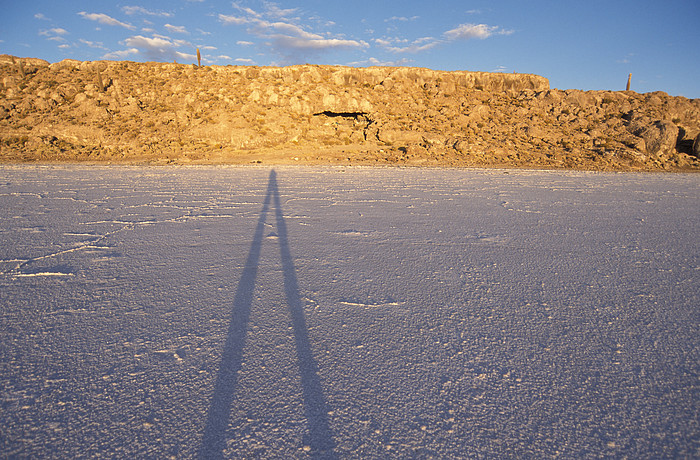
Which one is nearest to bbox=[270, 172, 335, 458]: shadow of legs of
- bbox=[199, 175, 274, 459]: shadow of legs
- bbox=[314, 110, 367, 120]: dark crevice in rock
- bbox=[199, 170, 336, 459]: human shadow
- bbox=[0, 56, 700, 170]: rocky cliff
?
bbox=[199, 170, 336, 459]: human shadow

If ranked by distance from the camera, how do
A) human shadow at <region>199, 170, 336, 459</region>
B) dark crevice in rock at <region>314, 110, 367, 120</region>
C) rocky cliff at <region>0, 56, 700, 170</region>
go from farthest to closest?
dark crevice in rock at <region>314, 110, 367, 120</region>
rocky cliff at <region>0, 56, 700, 170</region>
human shadow at <region>199, 170, 336, 459</region>

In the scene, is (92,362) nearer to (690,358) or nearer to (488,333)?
(488,333)

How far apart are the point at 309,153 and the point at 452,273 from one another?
1565 centimetres

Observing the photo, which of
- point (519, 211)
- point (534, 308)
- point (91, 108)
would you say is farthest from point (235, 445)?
point (91, 108)

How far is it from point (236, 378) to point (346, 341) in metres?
0.60

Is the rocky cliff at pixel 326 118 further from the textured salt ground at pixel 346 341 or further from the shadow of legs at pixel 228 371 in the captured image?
the shadow of legs at pixel 228 371

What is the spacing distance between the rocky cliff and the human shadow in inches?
532

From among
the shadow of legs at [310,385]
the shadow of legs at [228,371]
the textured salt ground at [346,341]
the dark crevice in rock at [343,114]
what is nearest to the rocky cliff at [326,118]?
the dark crevice in rock at [343,114]

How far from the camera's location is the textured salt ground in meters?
1.36

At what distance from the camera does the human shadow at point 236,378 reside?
1319mm

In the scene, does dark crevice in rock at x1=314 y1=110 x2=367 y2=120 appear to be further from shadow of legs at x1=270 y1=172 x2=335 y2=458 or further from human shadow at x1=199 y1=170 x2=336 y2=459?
shadow of legs at x1=270 y1=172 x2=335 y2=458

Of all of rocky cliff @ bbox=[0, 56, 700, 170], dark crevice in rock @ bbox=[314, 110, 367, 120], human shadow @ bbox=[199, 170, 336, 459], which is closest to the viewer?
human shadow @ bbox=[199, 170, 336, 459]

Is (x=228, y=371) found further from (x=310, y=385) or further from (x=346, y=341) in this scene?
(x=346, y=341)

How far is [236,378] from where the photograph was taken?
1.64 m
